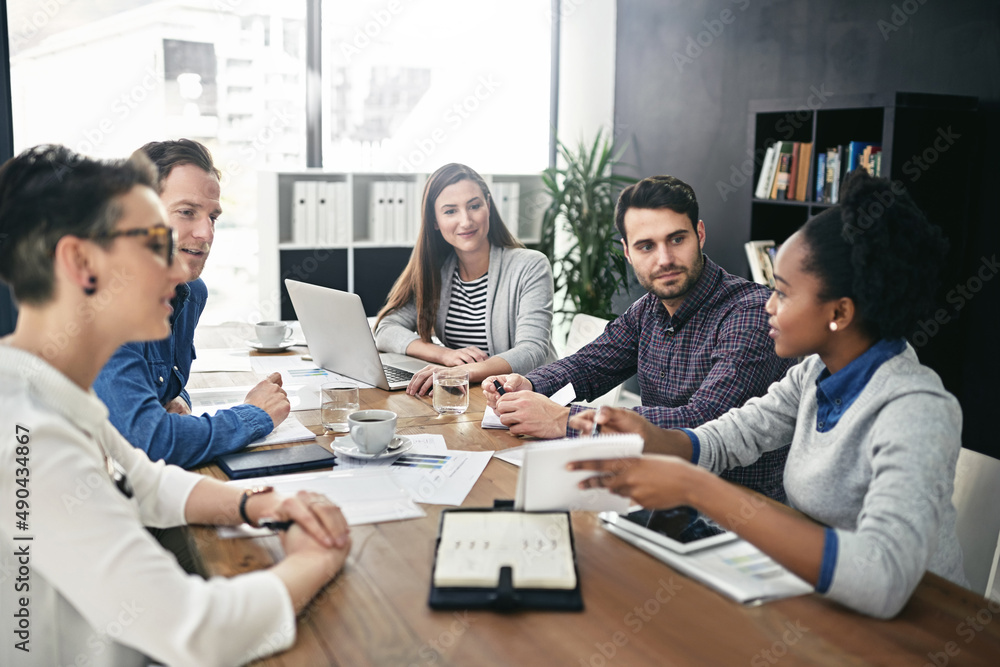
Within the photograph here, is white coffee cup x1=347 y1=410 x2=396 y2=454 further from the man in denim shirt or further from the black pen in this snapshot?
the black pen

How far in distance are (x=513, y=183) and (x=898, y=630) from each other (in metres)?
4.37

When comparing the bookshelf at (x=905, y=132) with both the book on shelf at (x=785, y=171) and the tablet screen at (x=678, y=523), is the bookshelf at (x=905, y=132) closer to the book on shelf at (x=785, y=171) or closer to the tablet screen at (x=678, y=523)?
the book on shelf at (x=785, y=171)

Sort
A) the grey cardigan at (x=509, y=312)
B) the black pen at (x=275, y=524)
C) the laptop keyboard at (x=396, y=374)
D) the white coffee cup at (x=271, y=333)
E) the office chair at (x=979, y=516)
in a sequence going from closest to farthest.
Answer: the black pen at (x=275, y=524) < the office chair at (x=979, y=516) < the laptop keyboard at (x=396, y=374) < the white coffee cup at (x=271, y=333) < the grey cardigan at (x=509, y=312)

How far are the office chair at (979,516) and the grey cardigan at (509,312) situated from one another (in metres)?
1.54

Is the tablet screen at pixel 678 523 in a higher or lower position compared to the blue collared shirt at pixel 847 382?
lower

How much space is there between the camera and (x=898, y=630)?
1104mm

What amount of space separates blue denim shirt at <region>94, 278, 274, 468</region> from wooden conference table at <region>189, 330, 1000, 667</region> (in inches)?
15.0

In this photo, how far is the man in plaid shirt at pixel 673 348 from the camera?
6.47 ft

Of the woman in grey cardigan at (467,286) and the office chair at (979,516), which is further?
the woman in grey cardigan at (467,286)

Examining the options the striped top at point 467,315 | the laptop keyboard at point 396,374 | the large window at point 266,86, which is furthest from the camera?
the large window at point 266,86

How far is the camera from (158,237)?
1.14 meters

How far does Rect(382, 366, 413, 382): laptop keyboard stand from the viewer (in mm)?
2512

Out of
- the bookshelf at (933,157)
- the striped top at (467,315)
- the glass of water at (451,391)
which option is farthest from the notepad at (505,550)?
the bookshelf at (933,157)

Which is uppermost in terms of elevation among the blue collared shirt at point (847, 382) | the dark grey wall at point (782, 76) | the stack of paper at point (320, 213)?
the dark grey wall at point (782, 76)
